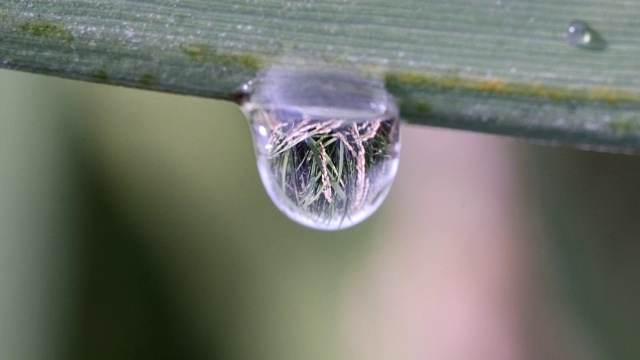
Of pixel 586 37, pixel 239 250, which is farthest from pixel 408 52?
pixel 239 250

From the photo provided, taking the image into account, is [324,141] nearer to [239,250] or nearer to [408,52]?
[408,52]

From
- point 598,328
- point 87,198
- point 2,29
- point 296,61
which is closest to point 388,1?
point 296,61

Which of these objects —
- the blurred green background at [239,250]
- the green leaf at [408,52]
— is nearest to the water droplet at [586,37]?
the green leaf at [408,52]

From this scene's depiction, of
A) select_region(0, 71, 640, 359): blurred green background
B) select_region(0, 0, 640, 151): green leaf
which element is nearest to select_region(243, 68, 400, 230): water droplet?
select_region(0, 0, 640, 151): green leaf

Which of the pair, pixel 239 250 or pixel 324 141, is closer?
pixel 324 141

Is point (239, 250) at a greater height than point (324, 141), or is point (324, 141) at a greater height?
point (239, 250)

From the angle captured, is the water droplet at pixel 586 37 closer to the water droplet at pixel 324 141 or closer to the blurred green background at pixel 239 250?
the water droplet at pixel 324 141
